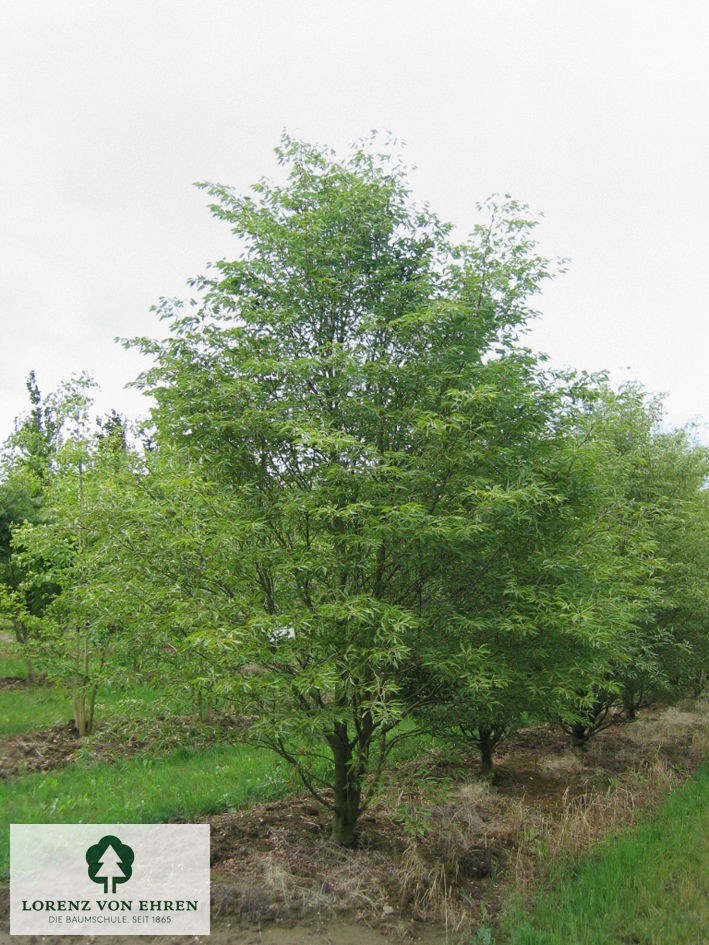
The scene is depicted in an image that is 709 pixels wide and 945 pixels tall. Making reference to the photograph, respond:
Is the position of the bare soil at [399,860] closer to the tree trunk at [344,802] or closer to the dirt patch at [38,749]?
the tree trunk at [344,802]

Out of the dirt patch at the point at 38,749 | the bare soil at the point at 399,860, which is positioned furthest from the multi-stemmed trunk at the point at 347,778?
the dirt patch at the point at 38,749

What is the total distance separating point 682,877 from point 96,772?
6.53 meters

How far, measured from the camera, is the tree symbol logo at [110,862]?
18.4ft

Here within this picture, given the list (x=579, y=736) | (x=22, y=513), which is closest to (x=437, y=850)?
(x=579, y=736)

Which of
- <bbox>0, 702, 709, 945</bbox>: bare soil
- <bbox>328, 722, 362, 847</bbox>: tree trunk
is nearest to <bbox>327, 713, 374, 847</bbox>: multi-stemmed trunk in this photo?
<bbox>328, 722, 362, 847</bbox>: tree trunk

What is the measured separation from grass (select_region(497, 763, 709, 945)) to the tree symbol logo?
9.74ft

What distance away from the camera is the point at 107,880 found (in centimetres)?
557

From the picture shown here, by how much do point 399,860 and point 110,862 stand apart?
2.43 metres

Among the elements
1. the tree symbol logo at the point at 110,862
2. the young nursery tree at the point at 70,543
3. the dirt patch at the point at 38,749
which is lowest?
the tree symbol logo at the point at 110,862

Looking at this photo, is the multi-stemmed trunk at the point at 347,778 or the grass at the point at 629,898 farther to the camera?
the multi-stemmed trunk at the point at 347,778

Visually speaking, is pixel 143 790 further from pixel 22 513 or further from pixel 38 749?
pixel 22 513

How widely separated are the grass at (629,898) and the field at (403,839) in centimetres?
2

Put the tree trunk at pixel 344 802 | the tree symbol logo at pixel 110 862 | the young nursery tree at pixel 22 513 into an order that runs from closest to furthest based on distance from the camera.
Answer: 1. the tree symbol logo at pixel 110 862
2. the tree trunk at pixel 344 802
3. the young nursery tree at pixel 22 513

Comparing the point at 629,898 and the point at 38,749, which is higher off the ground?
the point at 38,749
